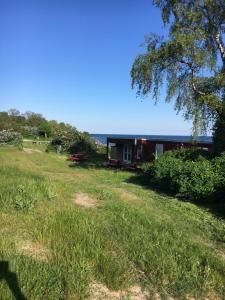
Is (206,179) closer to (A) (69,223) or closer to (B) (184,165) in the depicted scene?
(B) (184,165)

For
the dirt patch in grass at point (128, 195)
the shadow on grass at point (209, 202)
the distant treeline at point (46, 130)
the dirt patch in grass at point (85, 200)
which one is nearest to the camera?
the dirt patch in grass at point (85, 200)

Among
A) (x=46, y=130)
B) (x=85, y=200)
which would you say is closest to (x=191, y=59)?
(x=85, y=200)

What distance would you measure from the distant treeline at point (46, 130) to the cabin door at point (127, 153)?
1106cm

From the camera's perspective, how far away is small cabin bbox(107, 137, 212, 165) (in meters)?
27.9

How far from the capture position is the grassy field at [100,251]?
222 inches

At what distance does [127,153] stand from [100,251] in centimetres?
2552

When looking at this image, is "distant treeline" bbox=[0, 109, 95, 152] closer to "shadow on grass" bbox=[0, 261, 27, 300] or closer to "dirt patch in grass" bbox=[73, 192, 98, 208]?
"dirt patch in grass" bbox=[73, 192, 98, 208]

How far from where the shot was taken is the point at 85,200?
11.8 metres

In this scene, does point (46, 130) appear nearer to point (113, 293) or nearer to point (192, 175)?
point (192, 175)

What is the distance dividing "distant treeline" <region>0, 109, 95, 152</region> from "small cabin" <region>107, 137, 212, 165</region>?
9721 mm

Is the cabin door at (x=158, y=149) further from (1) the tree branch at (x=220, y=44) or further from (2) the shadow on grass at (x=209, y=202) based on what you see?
(2) the shadow on grass at (x=209, y=202)

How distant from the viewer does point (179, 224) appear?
1045 centimetres

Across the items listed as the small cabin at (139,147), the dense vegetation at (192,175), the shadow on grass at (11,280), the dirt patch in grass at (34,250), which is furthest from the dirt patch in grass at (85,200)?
the small cabin at (139,147)

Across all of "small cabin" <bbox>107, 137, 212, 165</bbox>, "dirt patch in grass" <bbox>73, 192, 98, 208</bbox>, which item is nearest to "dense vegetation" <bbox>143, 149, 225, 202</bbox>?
"dirt patch in grass" <bbox>73, 192, 98, 208</bbox>
